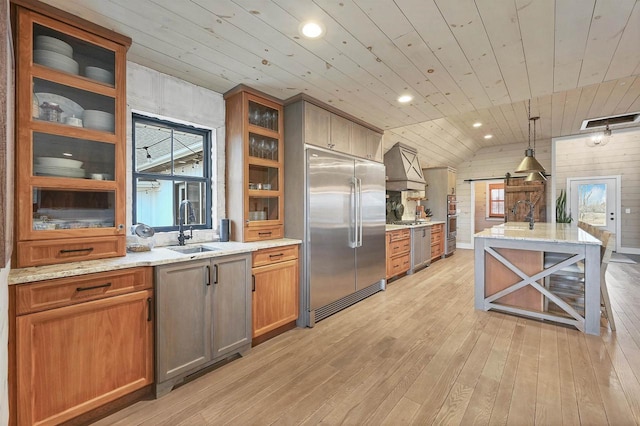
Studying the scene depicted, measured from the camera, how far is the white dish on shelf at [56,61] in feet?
5.70

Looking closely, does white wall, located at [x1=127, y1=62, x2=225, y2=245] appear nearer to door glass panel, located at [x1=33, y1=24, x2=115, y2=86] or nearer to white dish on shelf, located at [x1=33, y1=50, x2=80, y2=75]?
door glass panel, located at [x1=33, y1=24, x2=115, y2=86]

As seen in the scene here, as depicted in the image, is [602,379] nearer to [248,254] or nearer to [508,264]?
[508,264]

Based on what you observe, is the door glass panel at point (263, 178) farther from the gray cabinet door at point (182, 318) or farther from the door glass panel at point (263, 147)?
the gray cabinet door at point (182, 318)

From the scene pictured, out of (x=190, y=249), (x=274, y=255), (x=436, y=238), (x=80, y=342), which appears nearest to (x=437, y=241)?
(x=436, y=238)

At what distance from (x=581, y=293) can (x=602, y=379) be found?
6.97ft

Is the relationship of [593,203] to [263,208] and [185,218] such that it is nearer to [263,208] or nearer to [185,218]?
[263,208]

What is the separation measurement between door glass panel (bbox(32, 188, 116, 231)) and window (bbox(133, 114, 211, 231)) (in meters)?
0.52

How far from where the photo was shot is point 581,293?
12.1 ft

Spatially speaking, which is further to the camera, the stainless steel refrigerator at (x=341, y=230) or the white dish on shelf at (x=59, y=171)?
the stainless steel refrigerator at (x=341, y=230)

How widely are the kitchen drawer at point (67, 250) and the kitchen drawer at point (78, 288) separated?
0.26 metres

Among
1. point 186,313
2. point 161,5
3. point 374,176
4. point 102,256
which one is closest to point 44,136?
point 102,256

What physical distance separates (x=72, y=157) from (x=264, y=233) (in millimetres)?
1636

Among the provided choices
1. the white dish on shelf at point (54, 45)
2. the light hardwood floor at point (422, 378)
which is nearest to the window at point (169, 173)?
the white dish on shelf at point (54, 45)

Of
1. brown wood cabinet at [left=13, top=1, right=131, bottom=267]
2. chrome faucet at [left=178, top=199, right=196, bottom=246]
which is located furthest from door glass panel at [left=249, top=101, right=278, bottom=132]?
brown wood cabinet at [left=13, top=1, right=131, bottom=267]
